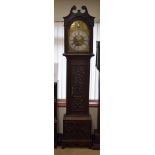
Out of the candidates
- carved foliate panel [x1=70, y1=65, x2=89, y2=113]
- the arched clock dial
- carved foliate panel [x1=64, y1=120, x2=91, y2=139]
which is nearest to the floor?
carved foliate panel [x1=64, y1=120, x2=91, y2=139]

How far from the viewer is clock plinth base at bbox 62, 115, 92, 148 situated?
10.6 feet

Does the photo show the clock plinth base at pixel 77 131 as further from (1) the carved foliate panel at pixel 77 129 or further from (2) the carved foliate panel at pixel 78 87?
(2) the carved foliate panel at pixel 78 87

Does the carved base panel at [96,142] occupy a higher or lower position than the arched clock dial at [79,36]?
lower

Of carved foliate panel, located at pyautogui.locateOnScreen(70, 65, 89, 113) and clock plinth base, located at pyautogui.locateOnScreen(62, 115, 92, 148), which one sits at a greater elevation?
carved foliate panel, located at pyautogui.locateOnScreen(70, 65, 89, 113)

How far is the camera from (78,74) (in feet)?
10.7

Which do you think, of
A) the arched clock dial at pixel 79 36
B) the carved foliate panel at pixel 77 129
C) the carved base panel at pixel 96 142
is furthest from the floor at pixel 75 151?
the arched clock dial at pixel 79 36

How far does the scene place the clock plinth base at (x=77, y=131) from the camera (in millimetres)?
3223

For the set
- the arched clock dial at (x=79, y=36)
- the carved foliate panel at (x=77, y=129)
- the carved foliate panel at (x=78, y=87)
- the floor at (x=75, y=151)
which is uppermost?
the arched clock dial at (x=79, y=36)

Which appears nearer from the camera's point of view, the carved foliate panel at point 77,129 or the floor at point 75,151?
the floor at point 75,151

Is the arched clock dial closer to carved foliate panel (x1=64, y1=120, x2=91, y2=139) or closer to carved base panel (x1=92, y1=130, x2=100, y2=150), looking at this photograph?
carved foliate panel (x1=64, y1=120, x2=91, y2=139)

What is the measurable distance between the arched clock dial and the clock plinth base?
0.94m
